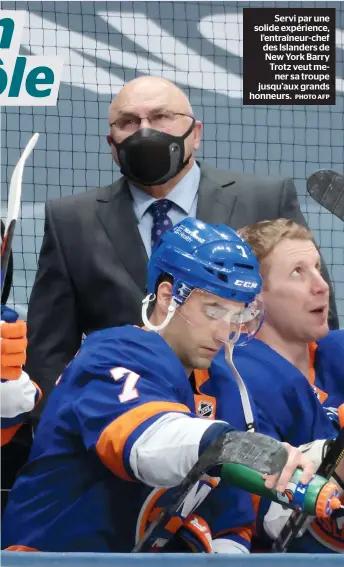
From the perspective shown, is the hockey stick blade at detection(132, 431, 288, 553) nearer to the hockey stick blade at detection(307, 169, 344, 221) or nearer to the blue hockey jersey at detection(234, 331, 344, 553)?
the blue hockey jersey at detection(234, 331, 344, 553)

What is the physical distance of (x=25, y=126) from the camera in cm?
573

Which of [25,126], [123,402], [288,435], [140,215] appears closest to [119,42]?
[25,126]

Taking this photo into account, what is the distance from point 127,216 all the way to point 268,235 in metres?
0.58

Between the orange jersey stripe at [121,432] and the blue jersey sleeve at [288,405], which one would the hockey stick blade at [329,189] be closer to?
the blue jersey sleeve at [288,405]

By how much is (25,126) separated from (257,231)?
312cm

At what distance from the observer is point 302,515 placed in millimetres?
2291

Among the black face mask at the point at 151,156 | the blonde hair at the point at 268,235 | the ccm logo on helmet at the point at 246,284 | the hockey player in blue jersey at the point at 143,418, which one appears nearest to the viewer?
the hockey player in blue jersey at the point at 143,418

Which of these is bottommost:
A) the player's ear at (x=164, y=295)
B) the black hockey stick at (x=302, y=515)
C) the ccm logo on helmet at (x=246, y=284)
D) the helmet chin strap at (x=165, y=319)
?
the black hockey stick at (x=302, y=515)

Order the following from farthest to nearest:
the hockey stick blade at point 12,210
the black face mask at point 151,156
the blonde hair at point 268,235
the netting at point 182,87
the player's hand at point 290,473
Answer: the netting at point 182,87 < the black face mask at point 151,156 < the blonde hair at point 268,235 < the hockey stick blade at point 12,210 < the player's hand at point 290,473

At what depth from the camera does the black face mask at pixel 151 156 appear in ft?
10.3

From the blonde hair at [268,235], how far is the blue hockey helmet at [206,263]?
11.4 inches

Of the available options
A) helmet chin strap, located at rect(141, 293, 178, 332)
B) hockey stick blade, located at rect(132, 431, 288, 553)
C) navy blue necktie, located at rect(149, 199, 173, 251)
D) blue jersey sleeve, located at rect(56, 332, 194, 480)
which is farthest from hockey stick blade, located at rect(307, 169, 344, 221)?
hockey stick blade, located at rect(132, 431, 288, 553)

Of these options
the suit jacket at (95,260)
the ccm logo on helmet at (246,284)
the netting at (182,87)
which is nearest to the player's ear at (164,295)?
the ccm logo on helmet at (246,284)

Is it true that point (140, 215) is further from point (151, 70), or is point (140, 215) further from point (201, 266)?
point (151, 70)
